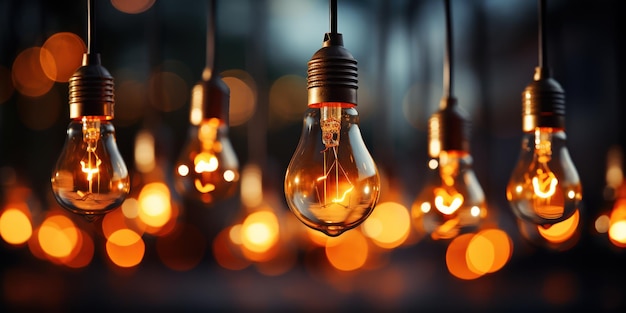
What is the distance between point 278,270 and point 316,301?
1.97 meters

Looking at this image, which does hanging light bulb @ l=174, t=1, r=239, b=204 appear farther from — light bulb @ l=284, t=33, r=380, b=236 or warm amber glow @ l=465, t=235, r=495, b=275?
warm amber glow @ l=465, t=235, r=495, b=275

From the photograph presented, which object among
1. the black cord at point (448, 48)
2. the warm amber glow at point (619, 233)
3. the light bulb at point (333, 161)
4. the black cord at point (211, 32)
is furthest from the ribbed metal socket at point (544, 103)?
the warm amber glow at point (619, 233)

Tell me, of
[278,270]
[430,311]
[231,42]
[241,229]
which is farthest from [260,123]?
[231,42]

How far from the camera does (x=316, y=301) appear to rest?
5.66 m

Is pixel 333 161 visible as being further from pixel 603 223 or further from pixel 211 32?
pixel 603 223

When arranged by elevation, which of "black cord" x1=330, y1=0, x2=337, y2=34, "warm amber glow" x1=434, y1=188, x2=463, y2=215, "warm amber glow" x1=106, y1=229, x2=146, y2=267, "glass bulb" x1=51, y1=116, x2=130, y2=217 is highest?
"warm amber glow" x1=106, y1=229, x2=146, y2=267

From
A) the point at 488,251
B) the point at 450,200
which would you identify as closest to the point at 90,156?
the point at 450,200

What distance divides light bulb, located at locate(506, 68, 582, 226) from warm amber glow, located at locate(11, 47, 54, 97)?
7.10 metres

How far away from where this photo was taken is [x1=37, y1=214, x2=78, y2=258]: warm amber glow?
20.6 feet

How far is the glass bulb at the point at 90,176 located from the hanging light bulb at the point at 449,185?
0.69 metres

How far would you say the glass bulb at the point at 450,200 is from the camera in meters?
1.66

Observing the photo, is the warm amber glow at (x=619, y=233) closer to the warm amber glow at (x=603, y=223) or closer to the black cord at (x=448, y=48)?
the warm amber glow at (x=603, y=223)

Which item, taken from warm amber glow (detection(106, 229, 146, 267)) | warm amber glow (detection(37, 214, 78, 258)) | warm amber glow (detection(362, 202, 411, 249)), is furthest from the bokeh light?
warm amber glow (detection(106, 229, 146, 267))

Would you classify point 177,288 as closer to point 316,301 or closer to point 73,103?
point 316,301
